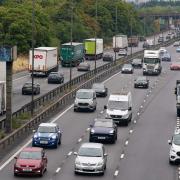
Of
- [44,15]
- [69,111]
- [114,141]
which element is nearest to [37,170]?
[114,141]

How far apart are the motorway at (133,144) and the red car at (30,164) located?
0.40 meters

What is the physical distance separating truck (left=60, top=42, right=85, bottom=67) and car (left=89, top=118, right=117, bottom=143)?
2409 inches

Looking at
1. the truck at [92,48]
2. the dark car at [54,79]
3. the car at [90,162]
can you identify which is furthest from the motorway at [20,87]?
the car at [90,162]

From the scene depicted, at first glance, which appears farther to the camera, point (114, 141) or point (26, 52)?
point (26, 52)

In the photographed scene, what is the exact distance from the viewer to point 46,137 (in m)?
42.3

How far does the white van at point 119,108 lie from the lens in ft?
171

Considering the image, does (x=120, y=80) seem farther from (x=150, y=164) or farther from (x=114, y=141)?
(x=150, y=164)

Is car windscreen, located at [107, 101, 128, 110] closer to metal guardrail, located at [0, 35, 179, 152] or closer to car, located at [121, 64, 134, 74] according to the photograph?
metal guardrail, located at [0, 35, 179, 152]

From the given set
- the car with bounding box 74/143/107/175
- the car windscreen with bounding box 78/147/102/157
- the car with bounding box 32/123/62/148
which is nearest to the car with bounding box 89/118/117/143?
the car with bounding box 32/123/62/148

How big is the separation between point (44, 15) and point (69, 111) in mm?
73288

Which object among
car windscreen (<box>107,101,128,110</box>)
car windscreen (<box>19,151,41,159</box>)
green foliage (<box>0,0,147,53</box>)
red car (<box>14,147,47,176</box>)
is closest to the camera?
red car (<box>14,147,47,176</box>)

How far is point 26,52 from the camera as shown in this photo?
394ft

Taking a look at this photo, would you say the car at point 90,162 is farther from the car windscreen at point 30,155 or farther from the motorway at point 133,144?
the car windscreen at point 30,155

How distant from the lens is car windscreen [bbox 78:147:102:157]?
35.7 metres
